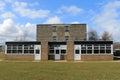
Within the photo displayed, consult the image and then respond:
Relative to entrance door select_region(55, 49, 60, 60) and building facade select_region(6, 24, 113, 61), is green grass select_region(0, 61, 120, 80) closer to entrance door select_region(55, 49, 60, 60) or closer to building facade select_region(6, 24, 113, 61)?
building facade select_region(6, 24, 113, 61)

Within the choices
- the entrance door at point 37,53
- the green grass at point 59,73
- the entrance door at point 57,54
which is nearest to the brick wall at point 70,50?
the entrance door at point 57,54

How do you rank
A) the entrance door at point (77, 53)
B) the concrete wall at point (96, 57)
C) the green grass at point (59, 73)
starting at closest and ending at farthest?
the green grass at point (59, 73), the concrete wall at point (96, 57), the entrance door at point (77, 53)

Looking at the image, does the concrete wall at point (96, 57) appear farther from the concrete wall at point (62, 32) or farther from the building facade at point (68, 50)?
the concrete wall at point (62, 32)

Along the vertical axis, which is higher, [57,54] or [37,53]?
[37,53]

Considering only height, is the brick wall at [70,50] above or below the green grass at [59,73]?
above

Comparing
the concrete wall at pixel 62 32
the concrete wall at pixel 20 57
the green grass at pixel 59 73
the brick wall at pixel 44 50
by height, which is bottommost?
the green grass at pixel 59 73

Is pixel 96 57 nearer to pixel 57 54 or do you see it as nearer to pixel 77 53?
pixel 77 53

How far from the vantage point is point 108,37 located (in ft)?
309

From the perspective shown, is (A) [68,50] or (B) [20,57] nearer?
(A) [68,50]

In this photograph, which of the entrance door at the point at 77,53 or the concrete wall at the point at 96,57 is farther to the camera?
the entrance door at the point at 77,53

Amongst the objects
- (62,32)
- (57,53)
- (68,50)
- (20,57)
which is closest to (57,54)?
(57,53)

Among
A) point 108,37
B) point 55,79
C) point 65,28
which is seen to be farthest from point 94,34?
point 55,79

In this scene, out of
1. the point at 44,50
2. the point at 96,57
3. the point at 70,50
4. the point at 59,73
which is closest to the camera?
the point at 59,73

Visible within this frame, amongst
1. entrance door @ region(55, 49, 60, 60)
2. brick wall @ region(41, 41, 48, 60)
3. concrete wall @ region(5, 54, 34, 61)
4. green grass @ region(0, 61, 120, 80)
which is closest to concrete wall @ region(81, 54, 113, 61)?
entrance door @ region(55, 49, 60, 60)
